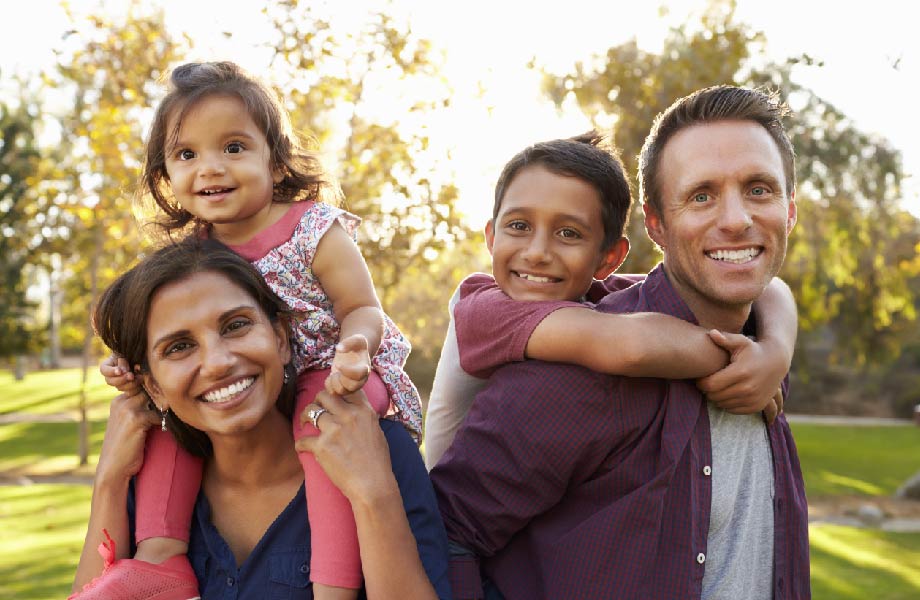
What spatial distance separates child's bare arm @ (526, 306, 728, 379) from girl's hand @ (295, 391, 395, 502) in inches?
18.5

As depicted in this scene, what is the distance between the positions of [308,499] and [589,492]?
0.75 m

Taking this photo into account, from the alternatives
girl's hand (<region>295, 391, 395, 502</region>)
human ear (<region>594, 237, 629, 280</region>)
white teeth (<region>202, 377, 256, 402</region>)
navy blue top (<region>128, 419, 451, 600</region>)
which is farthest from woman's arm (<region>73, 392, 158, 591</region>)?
human ear (<region>594, 237, 629, 280</region>)

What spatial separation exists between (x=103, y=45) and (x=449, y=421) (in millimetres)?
8748

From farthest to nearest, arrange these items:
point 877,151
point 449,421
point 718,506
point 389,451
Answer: point 877,151, point 449,421, point 389,451, point 718,506

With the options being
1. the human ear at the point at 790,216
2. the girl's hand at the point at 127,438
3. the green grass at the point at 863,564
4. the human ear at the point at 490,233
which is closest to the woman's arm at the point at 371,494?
the girl's hand at the point at 127,438

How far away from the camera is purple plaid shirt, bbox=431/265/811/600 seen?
2.19 m

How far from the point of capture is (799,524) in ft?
7.64

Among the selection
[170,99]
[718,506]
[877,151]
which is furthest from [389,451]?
[877,151]

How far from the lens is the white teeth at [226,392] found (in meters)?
2.38

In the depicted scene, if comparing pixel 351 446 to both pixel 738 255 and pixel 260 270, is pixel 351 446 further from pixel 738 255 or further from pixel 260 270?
pixel 738 255

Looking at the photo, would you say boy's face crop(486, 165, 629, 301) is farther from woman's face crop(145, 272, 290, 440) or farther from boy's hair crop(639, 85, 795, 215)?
woman's face crop(145, 272, 290, 440)

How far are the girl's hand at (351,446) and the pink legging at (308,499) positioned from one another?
74 mm

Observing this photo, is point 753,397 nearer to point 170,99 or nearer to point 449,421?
point 449,421

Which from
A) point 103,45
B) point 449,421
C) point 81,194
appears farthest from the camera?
point 81,194
